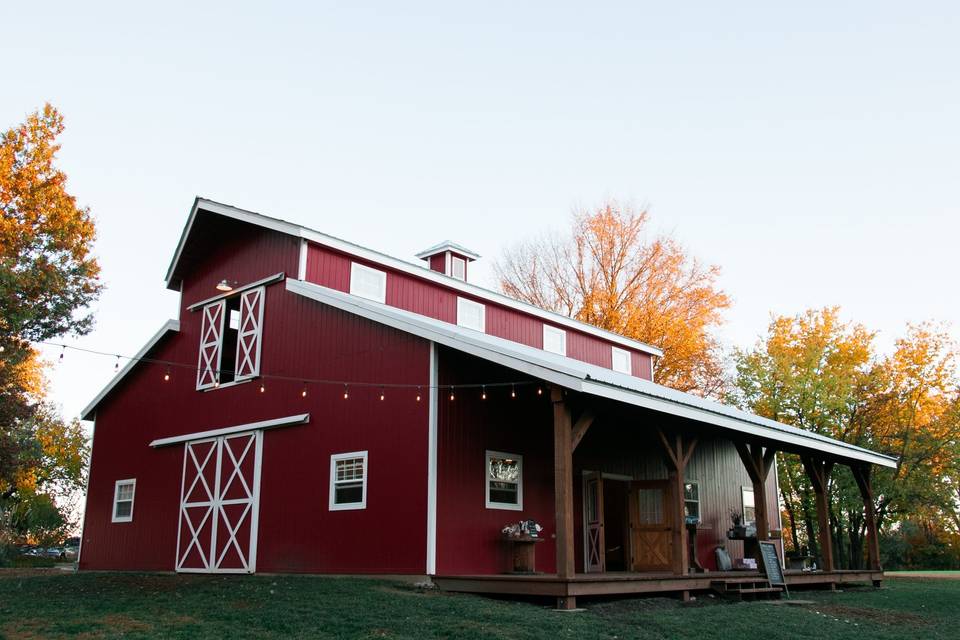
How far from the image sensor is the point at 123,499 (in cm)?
1786

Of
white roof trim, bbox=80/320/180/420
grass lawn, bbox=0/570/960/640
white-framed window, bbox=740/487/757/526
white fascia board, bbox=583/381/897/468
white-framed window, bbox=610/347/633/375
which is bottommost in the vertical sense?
grass lawn, bbox=0/570/960/640

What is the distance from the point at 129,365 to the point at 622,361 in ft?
42.7

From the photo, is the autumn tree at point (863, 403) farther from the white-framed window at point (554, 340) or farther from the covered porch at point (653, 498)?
the white-framed window at point (554, 340)

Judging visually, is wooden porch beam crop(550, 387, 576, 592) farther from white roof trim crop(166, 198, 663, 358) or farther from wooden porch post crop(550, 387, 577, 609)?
white roof trim crop(166, 198, 663, 358)

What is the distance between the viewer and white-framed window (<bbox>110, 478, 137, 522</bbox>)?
17.6 meters

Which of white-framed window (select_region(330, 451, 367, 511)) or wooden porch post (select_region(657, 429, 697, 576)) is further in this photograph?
white-framed window (select_region(330, 451, 367, 511))

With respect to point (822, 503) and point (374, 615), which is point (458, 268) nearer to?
point (822, 503)

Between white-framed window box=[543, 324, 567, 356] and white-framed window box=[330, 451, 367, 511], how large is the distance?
866cm

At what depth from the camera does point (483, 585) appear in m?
11.3

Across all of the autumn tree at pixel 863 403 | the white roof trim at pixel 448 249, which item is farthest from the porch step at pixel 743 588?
the autumn tree at pixel 863 403

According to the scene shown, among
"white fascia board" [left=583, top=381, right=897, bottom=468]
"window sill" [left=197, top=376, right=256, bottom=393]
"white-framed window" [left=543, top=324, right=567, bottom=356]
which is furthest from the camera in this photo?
"white-framed window" [left=543, top=324, right=567, bottom=356]

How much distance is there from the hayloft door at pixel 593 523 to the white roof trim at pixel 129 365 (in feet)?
30.1

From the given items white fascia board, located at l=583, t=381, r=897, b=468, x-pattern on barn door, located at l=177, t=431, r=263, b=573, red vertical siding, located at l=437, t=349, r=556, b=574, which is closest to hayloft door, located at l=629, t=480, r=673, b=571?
white fascia board, located at l=583, t=381, r=897, b=468

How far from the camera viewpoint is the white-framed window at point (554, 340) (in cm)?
2134
